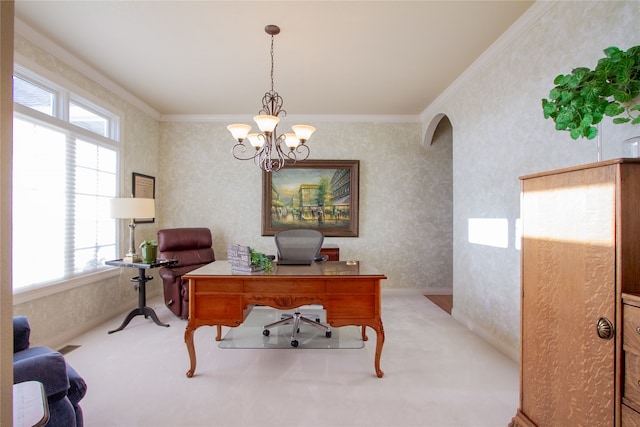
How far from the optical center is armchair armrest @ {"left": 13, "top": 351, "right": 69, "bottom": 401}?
1341mm

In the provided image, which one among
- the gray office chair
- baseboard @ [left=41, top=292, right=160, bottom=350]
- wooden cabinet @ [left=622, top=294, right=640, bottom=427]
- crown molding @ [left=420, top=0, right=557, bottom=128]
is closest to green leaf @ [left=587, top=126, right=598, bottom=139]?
wooden cabinet @ [left=622, top=294, right=640, bottom=427]

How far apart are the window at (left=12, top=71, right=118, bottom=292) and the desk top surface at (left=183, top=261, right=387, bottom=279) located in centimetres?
154

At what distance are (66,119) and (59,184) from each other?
680mm

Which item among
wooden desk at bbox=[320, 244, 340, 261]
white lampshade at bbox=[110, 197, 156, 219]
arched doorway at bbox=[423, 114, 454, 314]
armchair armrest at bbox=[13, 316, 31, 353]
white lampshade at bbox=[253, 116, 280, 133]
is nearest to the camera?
armchair armrest at bbox=[13, 316, 31, 353]

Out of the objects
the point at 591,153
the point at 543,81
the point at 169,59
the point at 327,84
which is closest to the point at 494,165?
the point at 543,81

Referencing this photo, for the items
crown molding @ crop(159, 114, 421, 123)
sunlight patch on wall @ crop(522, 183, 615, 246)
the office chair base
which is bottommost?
the office chair base

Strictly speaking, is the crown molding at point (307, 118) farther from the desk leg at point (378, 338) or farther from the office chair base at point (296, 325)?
the desk leg at point (378, 338)

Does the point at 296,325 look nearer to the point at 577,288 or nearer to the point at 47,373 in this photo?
the point at 47,373

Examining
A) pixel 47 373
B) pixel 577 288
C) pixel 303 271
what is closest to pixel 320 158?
pixel 303 271

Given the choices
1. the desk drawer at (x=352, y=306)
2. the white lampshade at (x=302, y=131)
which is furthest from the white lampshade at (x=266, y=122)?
the desk drawer at (x=352, y=306)

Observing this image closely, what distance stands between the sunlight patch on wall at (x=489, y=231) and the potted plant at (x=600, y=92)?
4.77 ft

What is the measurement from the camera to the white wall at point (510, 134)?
1.97 m

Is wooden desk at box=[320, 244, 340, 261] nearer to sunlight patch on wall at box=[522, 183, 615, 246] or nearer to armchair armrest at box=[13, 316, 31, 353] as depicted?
sunlight patch on wall at box=[522, 183, 615, 246]

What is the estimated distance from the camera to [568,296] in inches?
56.0
